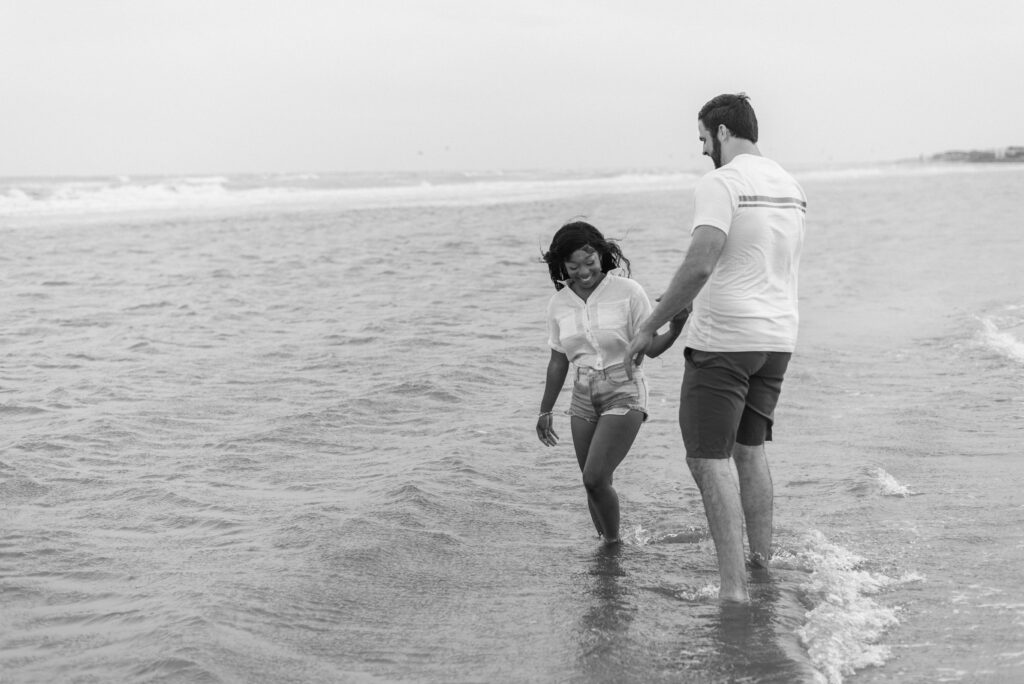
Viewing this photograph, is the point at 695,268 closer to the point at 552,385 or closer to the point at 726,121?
the point at 726,121

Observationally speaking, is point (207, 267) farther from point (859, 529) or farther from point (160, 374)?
point (859, 529)

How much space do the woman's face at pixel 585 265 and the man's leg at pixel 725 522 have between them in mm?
1116

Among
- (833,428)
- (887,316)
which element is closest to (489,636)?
(833,428)

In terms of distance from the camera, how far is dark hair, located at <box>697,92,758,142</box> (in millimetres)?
4703

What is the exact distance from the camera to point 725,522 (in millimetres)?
4637

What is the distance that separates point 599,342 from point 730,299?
91 cm

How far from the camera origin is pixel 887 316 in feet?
41.8

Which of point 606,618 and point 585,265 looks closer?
point 606,618

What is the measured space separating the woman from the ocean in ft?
1.60

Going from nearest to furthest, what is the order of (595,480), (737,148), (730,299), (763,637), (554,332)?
(763,637) → (730,299) → (737,148) → (595,480) → (554,332)

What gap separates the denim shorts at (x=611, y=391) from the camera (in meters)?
5.29

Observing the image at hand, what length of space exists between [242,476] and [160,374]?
10.9 feet

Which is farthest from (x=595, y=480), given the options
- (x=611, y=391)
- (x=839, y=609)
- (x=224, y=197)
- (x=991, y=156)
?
(x=991, y=156)

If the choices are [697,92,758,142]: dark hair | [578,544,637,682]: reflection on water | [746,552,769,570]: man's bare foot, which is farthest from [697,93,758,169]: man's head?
[578,544,637,682]: reflection on water
